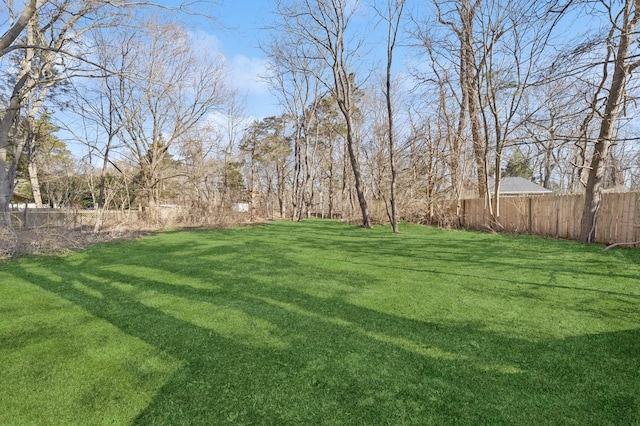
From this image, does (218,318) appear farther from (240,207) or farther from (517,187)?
(517,187)

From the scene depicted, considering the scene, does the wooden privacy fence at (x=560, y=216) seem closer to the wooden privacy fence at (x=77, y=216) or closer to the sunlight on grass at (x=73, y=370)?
the sunlight on grass at (x=73, y=370)

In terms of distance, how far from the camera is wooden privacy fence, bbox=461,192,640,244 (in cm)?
754

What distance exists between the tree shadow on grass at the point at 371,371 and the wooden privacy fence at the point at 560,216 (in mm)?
6719

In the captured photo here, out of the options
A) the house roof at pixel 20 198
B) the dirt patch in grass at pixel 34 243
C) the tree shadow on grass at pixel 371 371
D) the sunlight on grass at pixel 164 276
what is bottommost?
the tree shadow on grass at pixel 371 371

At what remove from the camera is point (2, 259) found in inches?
247

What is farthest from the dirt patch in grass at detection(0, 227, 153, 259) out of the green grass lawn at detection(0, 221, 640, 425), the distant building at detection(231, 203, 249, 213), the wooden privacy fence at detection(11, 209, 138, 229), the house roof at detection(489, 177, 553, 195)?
the house roof at detection(489, 177, 553, 195)

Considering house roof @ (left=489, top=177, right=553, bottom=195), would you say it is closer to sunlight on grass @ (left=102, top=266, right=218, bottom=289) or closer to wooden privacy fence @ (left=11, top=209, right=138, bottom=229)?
wooden privacy fence @ (left=11, top=209, right=138, bottom=229)

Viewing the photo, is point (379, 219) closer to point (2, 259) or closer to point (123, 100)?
point (2, 259)

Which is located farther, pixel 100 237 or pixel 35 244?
pixel 100 237

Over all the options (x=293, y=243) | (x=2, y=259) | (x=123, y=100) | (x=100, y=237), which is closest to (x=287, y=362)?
(x=293, y=243)

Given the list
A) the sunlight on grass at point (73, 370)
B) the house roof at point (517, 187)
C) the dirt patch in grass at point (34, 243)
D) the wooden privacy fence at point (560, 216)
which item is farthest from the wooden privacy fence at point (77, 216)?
the house roof at point (517, 187)

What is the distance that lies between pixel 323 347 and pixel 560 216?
9866 mm

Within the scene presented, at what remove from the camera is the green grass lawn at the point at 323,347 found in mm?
1739

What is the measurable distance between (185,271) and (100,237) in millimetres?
6114
